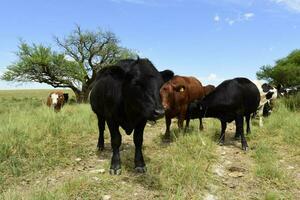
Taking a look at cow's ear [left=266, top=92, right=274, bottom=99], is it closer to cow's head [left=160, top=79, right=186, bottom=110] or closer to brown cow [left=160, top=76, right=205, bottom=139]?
brown cow [left=160, top=76, right=205, bottom=139]

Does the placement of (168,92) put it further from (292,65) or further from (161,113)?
(292,65)

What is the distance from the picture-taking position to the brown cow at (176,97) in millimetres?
8361

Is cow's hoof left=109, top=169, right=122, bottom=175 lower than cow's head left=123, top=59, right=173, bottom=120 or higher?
lower

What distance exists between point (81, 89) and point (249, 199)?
2848 cm

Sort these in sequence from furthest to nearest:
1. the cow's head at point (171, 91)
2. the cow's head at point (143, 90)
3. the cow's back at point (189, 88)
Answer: the cow's back at point (189, 88) → the cow's head at point (171, 91) → the cow's head at point (143, 90)

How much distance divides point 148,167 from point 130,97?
54.5 inches

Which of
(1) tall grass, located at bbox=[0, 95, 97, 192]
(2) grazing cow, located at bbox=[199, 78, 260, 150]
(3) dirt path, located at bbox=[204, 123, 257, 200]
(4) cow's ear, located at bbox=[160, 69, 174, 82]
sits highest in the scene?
(4) cow's ear, located at bbox=[160, 69, 174, 82]

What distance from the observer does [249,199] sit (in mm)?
5133

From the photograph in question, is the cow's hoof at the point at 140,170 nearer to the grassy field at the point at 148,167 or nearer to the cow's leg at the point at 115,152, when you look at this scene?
the grassy field at the point at 148,167

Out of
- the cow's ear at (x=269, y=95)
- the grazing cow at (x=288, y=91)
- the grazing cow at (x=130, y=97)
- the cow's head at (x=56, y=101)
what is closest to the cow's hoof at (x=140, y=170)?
the grazing cow at (x=130, y=97)

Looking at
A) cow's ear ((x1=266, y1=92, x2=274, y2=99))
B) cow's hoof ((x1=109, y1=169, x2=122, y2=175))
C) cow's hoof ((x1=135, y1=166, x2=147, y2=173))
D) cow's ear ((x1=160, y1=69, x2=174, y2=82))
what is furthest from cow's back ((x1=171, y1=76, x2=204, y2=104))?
cow's hoof ((x1=109, y1=169, x2=122, y2=175))

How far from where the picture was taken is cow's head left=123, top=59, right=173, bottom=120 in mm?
5117

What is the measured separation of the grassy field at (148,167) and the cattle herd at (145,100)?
1.59ft

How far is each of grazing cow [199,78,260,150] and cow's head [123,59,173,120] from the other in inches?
A: 133
